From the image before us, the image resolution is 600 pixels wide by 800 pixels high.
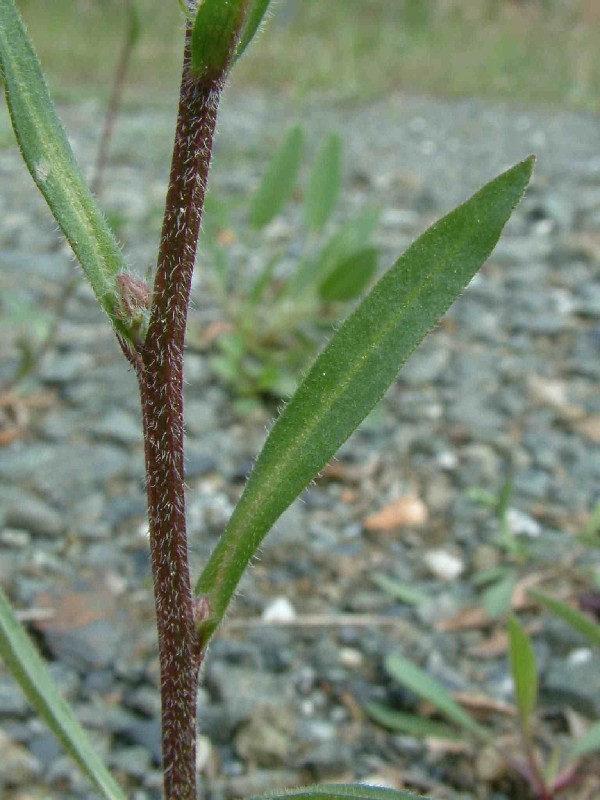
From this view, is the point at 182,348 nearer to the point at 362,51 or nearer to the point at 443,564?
the point at 443,564

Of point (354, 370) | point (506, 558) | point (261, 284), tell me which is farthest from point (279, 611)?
point (261, 284)

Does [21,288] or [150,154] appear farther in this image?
[150,154]

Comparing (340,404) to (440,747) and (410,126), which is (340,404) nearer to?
(440,747)

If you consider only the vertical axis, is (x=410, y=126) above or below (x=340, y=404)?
below

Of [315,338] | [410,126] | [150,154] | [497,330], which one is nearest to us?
[315,338]

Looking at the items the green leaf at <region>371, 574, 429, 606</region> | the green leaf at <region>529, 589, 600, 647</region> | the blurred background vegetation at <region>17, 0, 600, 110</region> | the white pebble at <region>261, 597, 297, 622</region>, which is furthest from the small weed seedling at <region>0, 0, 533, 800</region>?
the blurred background vegetation at <region>17, 0, 600, 110</region>

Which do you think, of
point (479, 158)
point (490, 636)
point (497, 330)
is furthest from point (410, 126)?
point (490, 636)

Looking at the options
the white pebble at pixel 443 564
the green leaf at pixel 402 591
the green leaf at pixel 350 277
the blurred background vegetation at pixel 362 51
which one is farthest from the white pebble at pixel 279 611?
the blurred background vegetation at pixel 362 51
